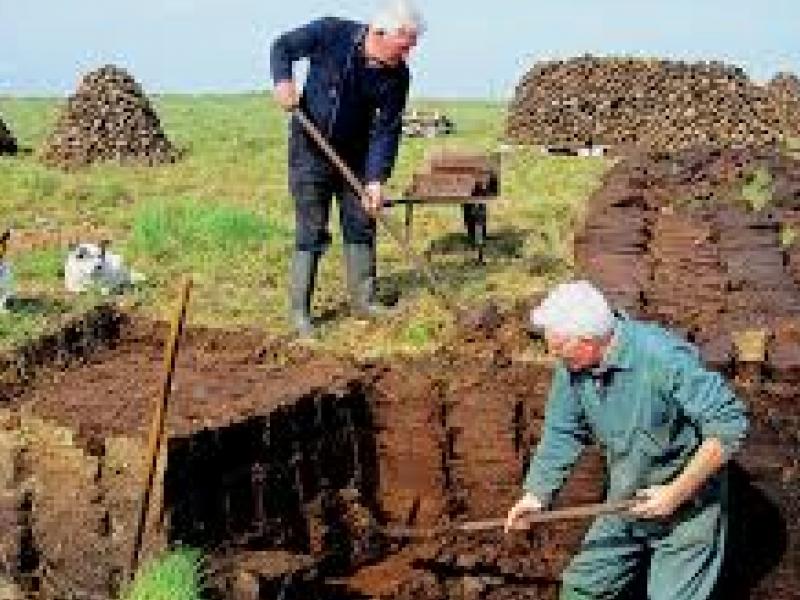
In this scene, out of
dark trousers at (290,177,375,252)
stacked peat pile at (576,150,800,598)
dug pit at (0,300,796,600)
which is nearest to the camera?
dug pit at (0,300,796,600)

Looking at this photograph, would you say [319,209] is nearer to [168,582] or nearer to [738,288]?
[738,288]

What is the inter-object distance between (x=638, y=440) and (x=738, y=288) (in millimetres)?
3139

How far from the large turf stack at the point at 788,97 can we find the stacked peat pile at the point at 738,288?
1198 cm

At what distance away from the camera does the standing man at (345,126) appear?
8.89 m

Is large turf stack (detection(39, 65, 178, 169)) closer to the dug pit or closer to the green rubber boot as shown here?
the green rubber boot

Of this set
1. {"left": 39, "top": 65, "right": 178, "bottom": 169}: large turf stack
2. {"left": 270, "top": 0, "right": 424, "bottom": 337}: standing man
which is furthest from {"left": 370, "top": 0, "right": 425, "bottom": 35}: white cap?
{"left": 39, "top": 65, "right": 178, "bottom": 169}: large turf stack

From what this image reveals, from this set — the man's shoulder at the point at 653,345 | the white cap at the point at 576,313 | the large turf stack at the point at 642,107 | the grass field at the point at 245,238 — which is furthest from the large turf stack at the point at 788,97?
the white cap at the point at 576,313

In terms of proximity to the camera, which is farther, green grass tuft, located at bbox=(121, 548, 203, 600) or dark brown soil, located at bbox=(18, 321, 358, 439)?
dark brown soil, located at bbox=(18, 321, 358, 439)

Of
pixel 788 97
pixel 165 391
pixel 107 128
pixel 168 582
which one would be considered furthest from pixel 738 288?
pixel 788 97

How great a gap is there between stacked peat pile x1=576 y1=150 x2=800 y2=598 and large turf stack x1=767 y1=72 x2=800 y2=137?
39.3 feet

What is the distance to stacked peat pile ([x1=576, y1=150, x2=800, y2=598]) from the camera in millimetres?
7148

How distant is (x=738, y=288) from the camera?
8852mm

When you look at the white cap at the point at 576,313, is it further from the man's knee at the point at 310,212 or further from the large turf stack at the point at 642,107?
the large turf stack at the point at 642,107

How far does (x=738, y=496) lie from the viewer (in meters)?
7.16
